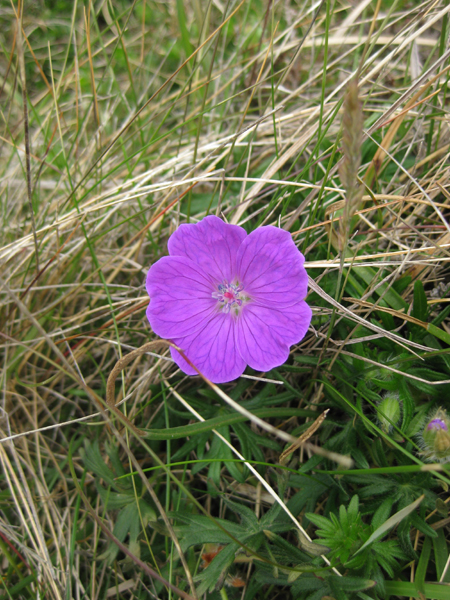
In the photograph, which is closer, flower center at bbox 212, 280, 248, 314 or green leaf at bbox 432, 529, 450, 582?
green leaf at bbox 432, 529, 450, 582

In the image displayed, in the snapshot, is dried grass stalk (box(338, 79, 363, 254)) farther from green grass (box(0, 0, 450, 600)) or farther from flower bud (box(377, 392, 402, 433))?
flower bud (box(377, 392, 402, 433))

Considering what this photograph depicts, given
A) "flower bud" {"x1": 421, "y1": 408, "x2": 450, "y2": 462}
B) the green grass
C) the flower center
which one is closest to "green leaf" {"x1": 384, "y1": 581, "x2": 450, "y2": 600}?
the green grass

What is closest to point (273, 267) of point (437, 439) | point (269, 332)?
point (269, 332)

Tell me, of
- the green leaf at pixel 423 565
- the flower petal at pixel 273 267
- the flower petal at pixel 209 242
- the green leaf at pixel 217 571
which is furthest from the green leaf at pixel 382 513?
the flower petal at pixel 209 242

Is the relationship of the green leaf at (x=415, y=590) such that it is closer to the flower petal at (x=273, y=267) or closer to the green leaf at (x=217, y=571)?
the green leaf at (x=217, y=571)

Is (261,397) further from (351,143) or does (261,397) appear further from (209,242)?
(351,143)

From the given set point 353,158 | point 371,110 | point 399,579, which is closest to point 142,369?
point 399,579
